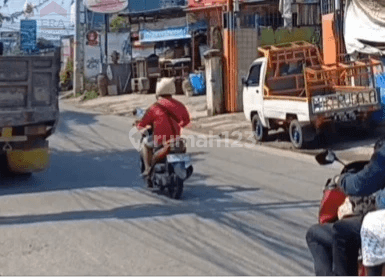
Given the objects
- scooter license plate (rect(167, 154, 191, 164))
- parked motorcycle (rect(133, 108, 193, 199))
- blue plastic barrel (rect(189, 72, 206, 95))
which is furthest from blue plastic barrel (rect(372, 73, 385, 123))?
blue plastic barrel (rect(189, 72, 206, 95))

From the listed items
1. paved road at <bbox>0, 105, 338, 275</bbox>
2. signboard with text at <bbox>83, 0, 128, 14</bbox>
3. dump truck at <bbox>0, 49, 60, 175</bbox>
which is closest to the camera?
paved road at <bbox>0, 105, 338, 275</bbox>

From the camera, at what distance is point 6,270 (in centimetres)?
803

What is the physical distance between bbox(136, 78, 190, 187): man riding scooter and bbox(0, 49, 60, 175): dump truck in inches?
88.1

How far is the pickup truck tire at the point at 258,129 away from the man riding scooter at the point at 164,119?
8.16 metres

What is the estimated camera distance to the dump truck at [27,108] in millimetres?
13609

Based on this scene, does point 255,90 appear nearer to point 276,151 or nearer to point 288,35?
point 276,151

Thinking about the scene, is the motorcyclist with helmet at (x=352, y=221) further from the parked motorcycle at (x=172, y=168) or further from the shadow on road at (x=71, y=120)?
the shadow on road at (x=71, y=120)

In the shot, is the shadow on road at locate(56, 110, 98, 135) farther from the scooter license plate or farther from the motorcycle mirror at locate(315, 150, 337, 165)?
the motorcycle mirror at locate(315, 150, 337, 165)

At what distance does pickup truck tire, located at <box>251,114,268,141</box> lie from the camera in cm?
2030

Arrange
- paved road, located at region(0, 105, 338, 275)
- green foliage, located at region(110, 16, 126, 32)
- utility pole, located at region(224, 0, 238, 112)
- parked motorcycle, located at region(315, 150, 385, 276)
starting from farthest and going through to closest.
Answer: green foliage, located at region(110, 16, 126, 32)
utility pole, located at region(224, 0, 238, 112)
paved road, located at region(0, 105, 338, 275)
parked motorcycle, located at region(315, 150, 385, 276)

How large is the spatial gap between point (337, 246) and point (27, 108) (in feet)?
29.5

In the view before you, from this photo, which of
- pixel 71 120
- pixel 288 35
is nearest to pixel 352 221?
pixel 288 35

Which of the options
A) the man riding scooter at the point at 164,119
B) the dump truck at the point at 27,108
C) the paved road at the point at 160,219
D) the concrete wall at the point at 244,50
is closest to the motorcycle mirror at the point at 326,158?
the paved road at the point at 160,219

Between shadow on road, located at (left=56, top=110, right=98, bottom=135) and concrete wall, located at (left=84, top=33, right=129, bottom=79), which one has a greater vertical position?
concrete wall, located at (left=84, top=33, right=129, bottom=79)
